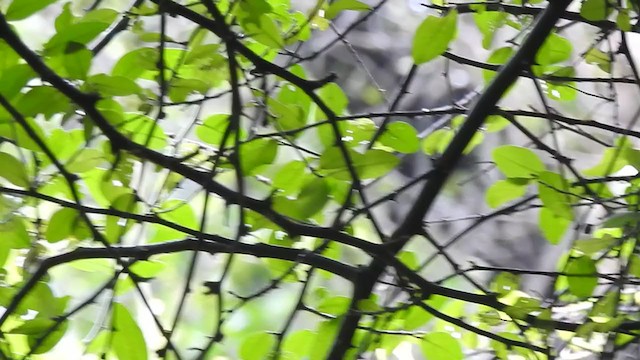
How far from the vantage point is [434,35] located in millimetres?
383

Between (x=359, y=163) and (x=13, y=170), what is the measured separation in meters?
0.19

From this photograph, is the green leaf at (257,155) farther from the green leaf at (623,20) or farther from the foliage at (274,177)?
the green leaf at (623,20)

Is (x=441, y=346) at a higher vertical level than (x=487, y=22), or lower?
lower

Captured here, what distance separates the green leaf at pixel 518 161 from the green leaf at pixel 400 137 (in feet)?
0.18

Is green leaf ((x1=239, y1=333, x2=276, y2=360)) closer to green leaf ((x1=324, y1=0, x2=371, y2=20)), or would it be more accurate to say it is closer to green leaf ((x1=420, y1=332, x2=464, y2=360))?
green leaf ((x1=420, y1=332, x2=464, y2=360))

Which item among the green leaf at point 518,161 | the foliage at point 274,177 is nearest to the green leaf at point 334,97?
the foliage at point 274,177

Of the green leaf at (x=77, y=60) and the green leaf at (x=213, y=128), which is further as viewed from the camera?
the green leaf at (x=213, y=128)

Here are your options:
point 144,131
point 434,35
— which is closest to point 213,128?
point 144,131

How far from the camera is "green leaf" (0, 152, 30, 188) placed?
365 millimetres

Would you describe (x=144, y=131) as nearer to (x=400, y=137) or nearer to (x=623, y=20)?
(x=400, y=137)

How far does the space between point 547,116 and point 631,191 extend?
2.9 inches

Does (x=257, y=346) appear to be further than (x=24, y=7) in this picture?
Yes

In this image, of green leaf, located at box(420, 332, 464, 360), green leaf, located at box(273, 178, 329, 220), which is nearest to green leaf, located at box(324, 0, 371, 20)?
green leaf, located at box(273, 178, 329, 220)

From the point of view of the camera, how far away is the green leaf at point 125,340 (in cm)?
40
